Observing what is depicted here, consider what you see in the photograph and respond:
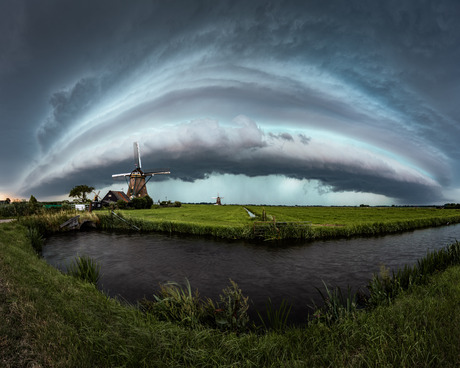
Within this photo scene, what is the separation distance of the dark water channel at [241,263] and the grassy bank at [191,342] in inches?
187

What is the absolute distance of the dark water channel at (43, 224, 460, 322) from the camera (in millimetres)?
12156

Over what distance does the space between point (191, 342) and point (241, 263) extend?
12.5m

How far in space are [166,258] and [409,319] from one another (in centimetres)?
1606

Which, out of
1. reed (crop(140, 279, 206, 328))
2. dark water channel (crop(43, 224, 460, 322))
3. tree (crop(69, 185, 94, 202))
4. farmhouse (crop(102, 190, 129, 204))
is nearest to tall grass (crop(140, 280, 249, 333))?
reed (crop(140, 279, 206, 328))

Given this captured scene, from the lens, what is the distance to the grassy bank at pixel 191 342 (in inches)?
147

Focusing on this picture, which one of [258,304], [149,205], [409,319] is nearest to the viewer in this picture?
[409,319]

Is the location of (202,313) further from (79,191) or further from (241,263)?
(79,191)

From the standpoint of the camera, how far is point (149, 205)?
66.1m

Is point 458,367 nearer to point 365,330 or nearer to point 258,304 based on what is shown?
point 365,330

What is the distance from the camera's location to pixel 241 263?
1670cm

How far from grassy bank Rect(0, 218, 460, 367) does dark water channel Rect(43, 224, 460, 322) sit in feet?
15.5

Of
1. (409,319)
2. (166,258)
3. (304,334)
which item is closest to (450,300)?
(409,319)

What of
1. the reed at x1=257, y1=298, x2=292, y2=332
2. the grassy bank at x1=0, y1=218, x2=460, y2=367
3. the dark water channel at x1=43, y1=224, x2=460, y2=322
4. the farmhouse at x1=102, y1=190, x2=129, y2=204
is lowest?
the dark water channel at x1=43, y1=224, x2=460, y2=322

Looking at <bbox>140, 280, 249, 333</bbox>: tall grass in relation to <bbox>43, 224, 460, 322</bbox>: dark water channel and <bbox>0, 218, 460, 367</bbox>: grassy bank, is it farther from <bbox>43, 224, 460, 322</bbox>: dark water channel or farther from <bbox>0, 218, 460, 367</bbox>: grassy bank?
<bbox>43, 224, 460, 322</bbox>: dark water channel
